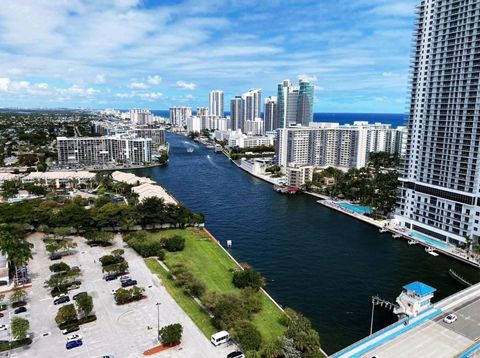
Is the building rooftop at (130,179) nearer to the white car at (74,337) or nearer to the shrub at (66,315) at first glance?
the shrub at (66,315)

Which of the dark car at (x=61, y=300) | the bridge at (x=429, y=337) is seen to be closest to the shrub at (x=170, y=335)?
the bridge at (x=429, y=337)

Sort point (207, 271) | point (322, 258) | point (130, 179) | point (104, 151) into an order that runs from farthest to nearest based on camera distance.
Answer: point (104, 151)
point (130, 179)
point (322, 258)
point (207, 271)

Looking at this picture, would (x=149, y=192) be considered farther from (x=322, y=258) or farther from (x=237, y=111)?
(x=237, y=111)

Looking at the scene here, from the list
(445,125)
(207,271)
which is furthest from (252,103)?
(207,271)

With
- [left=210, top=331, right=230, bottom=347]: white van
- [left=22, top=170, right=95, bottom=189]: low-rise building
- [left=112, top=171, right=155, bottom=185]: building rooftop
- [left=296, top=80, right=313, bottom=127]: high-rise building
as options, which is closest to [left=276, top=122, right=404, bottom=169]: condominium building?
[left=112, top=171, right=155, bottom=185]: building rooftop

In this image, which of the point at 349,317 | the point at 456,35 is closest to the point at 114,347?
the point at 349,317

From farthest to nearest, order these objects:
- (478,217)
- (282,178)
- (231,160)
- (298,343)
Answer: (231,160) < (282,178) < (478,217) < (298,343)

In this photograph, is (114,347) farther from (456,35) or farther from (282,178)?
(282,178)
